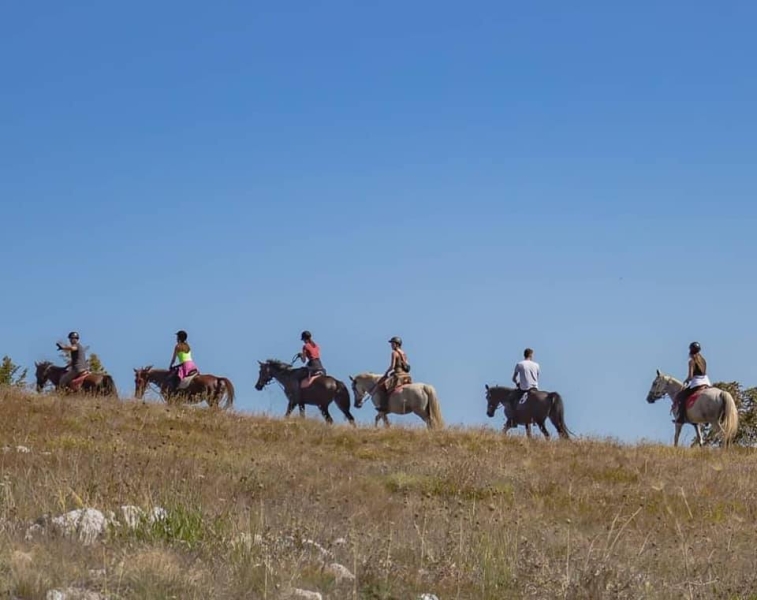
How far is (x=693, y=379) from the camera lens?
26.1 meters

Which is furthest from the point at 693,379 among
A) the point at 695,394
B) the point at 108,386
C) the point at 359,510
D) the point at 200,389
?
the point at 359,510

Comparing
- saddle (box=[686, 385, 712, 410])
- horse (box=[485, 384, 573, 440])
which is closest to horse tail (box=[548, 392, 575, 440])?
horse (box=[485, 384, 573, 440])

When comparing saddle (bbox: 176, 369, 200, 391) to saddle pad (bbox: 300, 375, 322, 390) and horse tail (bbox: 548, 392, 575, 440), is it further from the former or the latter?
horse tail (bbox: 548, 392, 575, 440)

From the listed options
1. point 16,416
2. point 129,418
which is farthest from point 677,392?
point 16,416

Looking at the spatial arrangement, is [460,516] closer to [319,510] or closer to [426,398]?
[319,510]

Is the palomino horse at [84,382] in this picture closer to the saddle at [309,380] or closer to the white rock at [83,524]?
the saddle at [309,380]

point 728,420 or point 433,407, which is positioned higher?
point 433,407

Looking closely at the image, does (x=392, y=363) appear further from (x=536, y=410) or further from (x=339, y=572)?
(x=339, y=572)

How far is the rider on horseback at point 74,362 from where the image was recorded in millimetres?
26766

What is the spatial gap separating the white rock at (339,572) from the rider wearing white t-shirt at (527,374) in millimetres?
20328

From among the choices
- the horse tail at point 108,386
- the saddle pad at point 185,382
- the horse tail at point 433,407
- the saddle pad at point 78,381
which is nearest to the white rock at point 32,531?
the horse tail at point 108,386

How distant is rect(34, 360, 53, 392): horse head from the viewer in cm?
2861

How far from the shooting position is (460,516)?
10.2 m

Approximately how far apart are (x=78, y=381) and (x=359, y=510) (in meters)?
17.0
